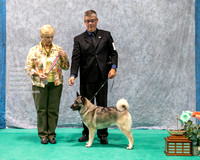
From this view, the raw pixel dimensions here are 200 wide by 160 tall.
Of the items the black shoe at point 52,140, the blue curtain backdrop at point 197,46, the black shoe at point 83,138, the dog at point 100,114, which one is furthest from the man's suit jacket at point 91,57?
the blue curtain backdrop at point 197,46

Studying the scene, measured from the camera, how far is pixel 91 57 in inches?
147

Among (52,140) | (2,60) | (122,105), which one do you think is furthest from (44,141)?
(2,60)

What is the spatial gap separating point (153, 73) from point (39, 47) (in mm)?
2036

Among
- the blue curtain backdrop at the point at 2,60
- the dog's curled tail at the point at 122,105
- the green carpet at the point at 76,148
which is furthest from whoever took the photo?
the blue curtain backdrop at the point at 2,60

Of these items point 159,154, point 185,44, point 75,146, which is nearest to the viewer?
point 159,154

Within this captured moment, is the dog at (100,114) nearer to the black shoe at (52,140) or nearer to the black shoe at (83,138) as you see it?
the black shoe at (83,138)

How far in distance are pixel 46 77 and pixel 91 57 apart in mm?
650

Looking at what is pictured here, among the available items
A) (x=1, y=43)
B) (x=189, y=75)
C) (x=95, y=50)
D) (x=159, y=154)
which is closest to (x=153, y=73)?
(x=189, y=75)

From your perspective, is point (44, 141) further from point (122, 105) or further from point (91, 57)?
point (91, 57)

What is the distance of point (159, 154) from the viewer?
10.7 feet

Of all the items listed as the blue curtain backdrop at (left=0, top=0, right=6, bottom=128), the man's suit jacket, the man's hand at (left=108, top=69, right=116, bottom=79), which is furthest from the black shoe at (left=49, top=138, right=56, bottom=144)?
the blue curtain backdrop at (left=0, top=0, right=6, bottom=128)

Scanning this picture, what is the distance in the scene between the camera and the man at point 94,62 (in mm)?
3713

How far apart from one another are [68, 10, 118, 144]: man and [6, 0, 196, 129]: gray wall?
101cm

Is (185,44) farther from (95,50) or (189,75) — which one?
(95,50)
